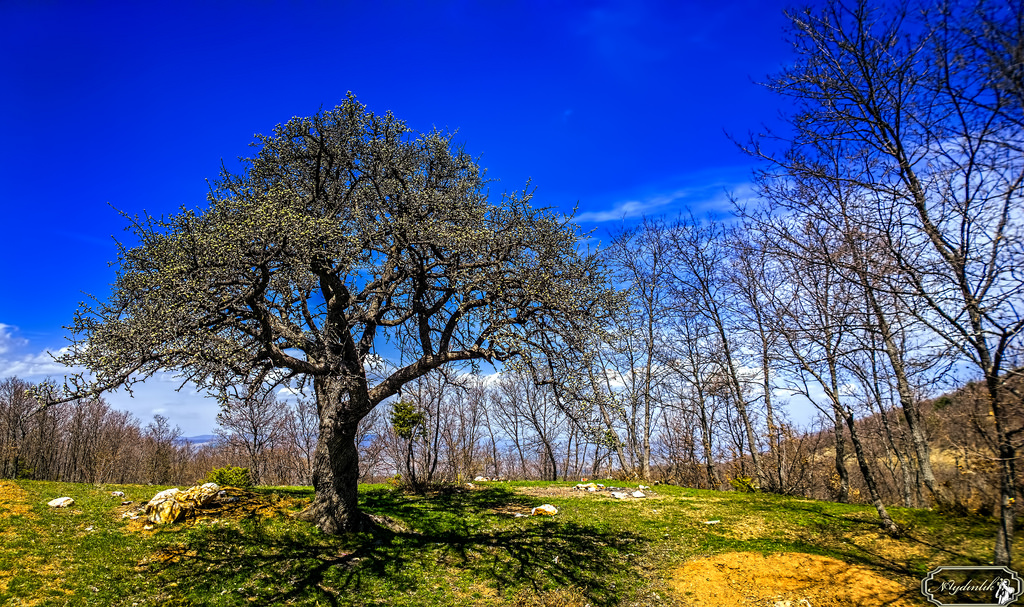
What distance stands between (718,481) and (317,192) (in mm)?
20877

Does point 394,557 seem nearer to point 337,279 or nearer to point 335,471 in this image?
point 335,471

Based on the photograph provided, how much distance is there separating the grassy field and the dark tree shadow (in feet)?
0.11

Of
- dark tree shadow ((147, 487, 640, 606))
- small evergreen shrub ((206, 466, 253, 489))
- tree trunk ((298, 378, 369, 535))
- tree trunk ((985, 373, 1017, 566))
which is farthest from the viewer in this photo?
small evergreen shrub ((206, 466, 253, 489))

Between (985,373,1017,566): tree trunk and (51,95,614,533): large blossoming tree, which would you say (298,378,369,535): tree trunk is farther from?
(985,373,1017,566): tree trunk

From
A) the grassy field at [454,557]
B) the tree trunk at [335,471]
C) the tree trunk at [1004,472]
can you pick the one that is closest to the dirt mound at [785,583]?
the grassy field at [454,557]

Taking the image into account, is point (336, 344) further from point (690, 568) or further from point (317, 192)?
point (690, 568)

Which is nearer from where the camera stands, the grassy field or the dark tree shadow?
the grassy field

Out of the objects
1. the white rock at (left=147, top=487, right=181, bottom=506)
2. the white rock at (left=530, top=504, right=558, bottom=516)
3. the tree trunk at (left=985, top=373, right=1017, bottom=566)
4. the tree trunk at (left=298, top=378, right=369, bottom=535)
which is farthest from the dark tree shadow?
the tree trunk at (left=985, top=373, right=1017, bottom=566)

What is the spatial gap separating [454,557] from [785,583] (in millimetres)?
6501

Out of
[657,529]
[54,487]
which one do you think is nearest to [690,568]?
[657,529]

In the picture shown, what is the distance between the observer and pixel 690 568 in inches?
363

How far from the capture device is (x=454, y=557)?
381 inches

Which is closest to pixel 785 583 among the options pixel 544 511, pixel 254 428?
pixel 544 511

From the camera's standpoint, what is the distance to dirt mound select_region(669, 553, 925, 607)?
7.40 meters
